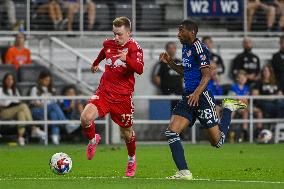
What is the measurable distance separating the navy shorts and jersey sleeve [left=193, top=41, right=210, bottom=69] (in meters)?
0.48

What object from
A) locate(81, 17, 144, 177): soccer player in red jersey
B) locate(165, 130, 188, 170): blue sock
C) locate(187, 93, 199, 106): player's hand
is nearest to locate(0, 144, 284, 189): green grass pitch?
locate(165, 130, 188, 170): blue sock

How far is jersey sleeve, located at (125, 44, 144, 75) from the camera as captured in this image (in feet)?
49.3

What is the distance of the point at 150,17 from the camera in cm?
2941

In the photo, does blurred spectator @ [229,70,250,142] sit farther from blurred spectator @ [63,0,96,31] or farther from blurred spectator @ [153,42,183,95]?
blurred spectator @ [63,0,96,31]

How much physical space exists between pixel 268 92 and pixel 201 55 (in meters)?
12.0

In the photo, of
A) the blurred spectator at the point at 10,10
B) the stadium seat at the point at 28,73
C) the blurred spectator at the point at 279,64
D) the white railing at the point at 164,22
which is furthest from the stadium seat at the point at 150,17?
the stadium seat at the point at 28,73

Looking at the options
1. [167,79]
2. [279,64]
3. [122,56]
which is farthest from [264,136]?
[122,56]

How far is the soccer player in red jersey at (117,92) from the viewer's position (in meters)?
15.3

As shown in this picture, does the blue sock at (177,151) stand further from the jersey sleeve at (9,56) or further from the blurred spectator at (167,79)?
the jersey sleeve at (9,56)

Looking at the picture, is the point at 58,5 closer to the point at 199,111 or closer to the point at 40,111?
the point at 40,111

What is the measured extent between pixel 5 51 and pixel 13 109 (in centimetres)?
265

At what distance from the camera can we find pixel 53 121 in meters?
24.6

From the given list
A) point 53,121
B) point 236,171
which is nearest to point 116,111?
point 236,171

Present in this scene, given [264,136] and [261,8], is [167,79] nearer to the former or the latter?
[264,136]
